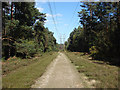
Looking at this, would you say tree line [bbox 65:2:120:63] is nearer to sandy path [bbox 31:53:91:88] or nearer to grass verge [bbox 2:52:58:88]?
sandy path [bbox 31:53:91:88]

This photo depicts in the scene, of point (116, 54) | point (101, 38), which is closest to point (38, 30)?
point (101, 38)

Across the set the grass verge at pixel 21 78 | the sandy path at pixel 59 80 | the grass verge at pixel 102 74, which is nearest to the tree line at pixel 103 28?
the grass verge at pixel 102 74

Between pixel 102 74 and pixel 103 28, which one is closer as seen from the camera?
pixel 102 74

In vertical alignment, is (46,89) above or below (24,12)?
below

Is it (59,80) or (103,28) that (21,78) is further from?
(103,28)

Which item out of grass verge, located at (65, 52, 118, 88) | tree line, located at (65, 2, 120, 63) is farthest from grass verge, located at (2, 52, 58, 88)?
tree line, located at (65, 2, 120, 63)

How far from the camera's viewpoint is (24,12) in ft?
Answer: 80.8

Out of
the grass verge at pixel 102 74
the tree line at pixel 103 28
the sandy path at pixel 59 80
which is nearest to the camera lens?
the grass verge at pixel 102 74

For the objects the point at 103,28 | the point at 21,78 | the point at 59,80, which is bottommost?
the point at 59,80

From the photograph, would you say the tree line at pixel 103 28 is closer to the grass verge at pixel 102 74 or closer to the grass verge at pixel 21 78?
the grass verge at pixel 102 74

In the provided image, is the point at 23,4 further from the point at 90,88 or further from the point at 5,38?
the point at 90,88

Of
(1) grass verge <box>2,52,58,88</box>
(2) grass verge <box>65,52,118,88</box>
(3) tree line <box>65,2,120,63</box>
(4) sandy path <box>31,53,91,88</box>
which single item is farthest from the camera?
(3) tree line <box>65,2,120,63</box>

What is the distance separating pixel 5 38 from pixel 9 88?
53.6 feet

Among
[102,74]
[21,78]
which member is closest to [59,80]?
[21,78]
